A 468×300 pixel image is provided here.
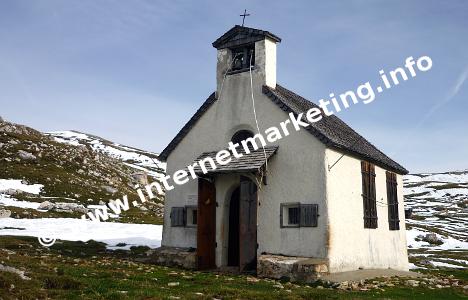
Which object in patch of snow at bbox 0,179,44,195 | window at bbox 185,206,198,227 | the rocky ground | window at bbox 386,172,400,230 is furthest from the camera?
patch of snow at bbox 0,179,44,195

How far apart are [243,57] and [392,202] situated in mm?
11929

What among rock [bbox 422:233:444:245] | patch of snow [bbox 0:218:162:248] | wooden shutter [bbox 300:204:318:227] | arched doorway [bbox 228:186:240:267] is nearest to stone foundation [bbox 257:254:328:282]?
wooden shutter [bbox 300:204:318:227]

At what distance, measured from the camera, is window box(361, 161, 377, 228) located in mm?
22641

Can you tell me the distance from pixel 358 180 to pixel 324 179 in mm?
3617

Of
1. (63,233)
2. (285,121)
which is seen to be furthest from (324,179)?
(63,233)

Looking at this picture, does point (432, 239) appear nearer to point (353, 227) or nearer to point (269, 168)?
point (353, 227)

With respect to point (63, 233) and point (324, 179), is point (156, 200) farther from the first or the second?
point (324, 179)

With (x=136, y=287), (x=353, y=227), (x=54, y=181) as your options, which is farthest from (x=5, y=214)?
(x=136, y=287)

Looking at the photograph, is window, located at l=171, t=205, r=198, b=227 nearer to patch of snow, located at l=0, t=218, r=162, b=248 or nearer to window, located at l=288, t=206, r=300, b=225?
window, located at l=288, t=206, r=300, b=225

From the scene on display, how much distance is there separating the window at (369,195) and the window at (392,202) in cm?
242

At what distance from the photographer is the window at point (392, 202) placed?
25608 millimetres

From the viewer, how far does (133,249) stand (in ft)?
93.8

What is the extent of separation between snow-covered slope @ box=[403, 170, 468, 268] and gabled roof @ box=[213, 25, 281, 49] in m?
21.0

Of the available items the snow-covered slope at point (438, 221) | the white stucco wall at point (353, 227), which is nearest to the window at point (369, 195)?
the white stucco wall at point (353, 227)
